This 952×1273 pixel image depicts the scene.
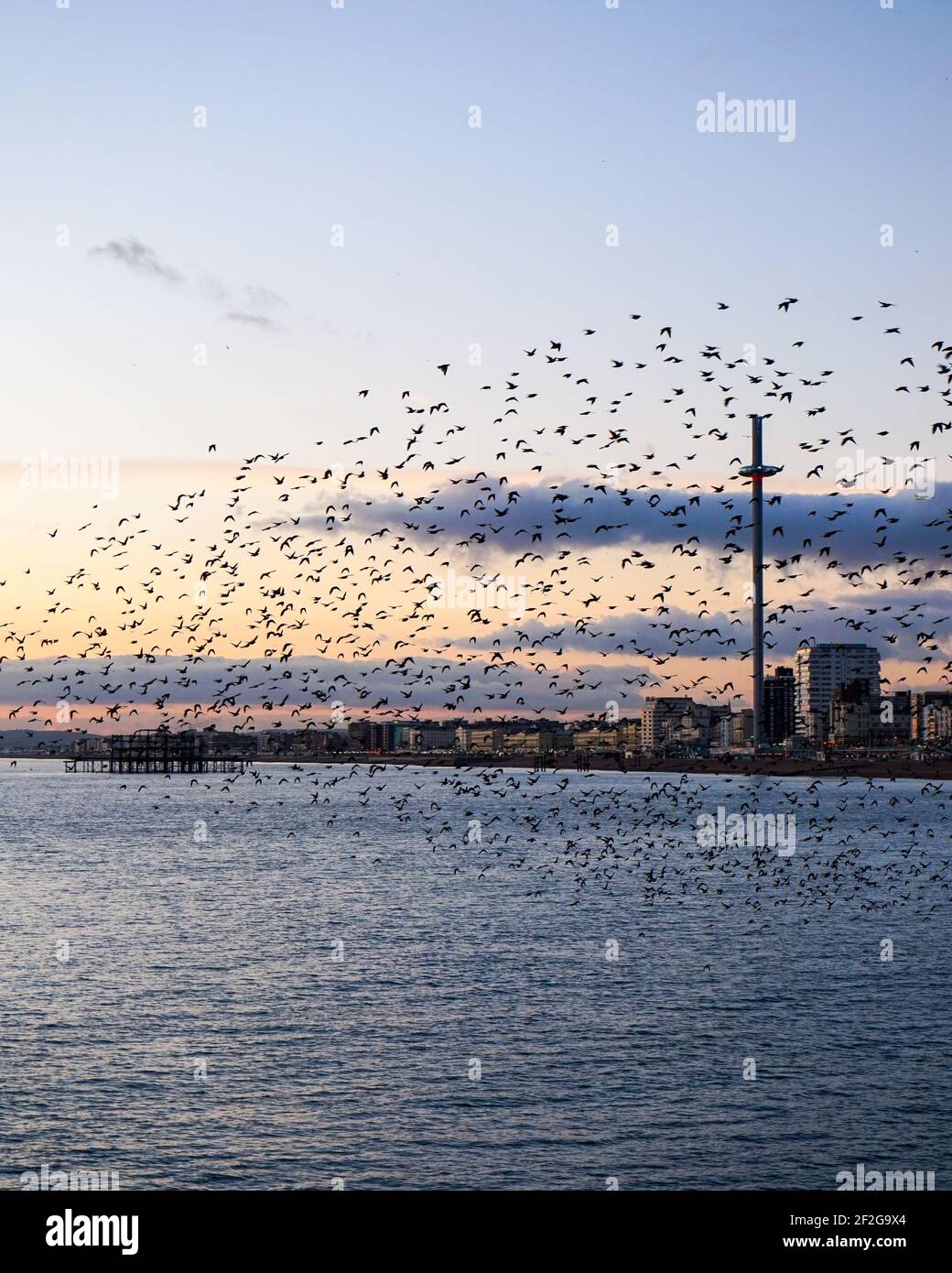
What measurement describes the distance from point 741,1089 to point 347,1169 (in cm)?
1319

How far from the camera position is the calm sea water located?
1297 inches

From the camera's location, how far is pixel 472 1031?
4622 centimetres

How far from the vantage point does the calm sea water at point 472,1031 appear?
32.9 metres
